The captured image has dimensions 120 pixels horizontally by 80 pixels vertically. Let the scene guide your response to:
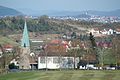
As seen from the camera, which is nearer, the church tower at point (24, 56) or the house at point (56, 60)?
the church tower at point (24, 56)

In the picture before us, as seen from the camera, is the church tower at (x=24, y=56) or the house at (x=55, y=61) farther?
the house at (x=55, y=61)

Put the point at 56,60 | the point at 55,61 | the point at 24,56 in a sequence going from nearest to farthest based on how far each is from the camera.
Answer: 1. the point at 24,56
2. the point at 55,61
3. the point at 56,60

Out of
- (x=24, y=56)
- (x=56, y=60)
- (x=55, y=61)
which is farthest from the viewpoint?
(x=56, y=60)

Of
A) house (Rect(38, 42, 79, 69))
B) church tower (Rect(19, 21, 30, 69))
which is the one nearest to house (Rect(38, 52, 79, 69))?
house (Rect(38, 42, 79, 69))

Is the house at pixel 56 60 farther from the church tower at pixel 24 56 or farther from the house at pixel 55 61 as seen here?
the church tower at pixel 24 56

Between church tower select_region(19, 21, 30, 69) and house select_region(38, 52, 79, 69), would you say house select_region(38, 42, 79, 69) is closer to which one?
house select_region(38, 52, 79, 69)

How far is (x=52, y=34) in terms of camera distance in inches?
5881

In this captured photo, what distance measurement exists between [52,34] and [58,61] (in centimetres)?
8467

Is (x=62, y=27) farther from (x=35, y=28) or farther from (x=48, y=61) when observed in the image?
(x=48, y=61)

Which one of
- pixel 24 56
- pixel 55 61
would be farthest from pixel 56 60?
pixel 24 56

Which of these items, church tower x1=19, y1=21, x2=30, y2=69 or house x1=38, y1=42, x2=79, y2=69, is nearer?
church tower x1=19, y1=21, x2=30, y2=69

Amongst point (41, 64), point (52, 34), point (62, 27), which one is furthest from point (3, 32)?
point (41, 64)

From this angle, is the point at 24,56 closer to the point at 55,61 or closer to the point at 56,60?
the point at 55,61

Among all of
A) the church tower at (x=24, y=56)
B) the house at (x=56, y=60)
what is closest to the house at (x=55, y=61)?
the house at (x=56, y=60)
